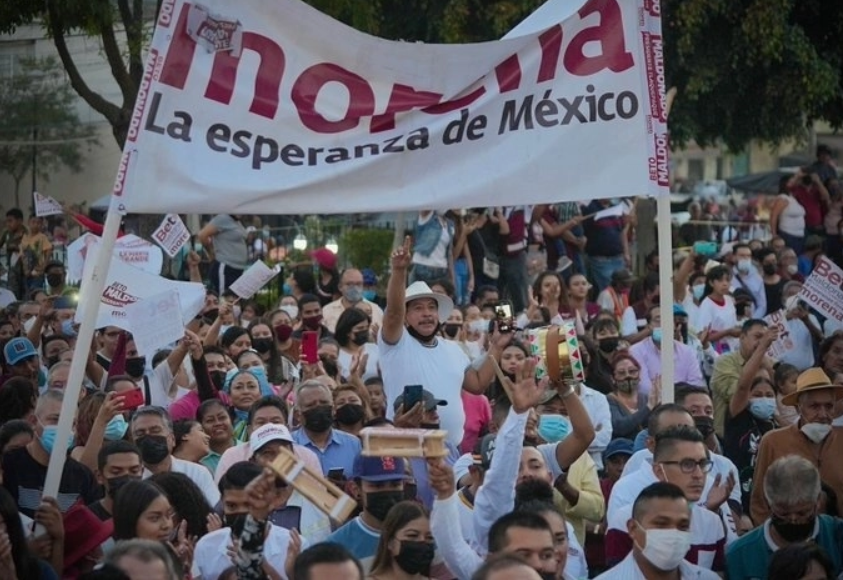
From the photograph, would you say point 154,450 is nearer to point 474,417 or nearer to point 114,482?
point 114,482

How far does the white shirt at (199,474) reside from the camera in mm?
9664

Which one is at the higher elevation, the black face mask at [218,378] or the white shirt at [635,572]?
the black face mask at [218,378]

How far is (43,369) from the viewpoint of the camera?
13977mm

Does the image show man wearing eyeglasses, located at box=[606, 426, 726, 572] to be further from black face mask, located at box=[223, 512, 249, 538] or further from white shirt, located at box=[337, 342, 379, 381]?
white shirt, located at box=[337, 342, 379, 381]

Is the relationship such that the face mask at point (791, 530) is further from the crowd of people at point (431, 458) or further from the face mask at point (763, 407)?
the face mask at point (763, 407)

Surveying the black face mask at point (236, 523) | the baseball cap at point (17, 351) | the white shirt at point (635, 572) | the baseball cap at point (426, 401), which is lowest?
the white shirt at point (635, 572)

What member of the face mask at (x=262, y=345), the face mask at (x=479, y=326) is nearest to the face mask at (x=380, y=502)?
the face mask at (x=262, y=345)

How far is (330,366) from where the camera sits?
517 inches

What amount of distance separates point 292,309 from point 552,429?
263 inches

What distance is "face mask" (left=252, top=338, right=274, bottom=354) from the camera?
14.5 m

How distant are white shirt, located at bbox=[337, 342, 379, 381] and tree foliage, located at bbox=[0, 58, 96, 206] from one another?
63.6ft

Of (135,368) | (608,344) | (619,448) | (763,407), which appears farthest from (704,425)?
(135,368)

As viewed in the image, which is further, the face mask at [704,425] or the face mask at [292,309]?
the face mask at [292,309]

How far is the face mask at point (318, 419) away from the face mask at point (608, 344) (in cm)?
429
